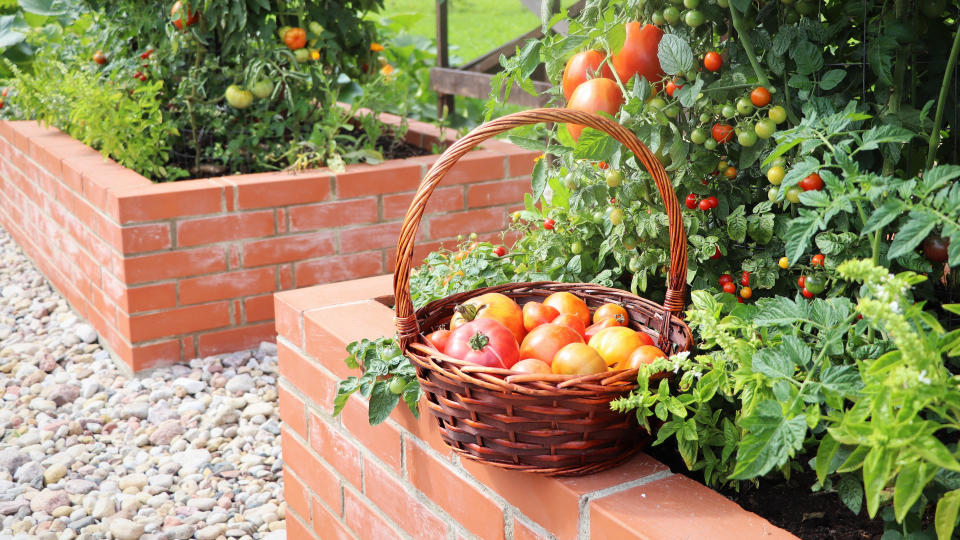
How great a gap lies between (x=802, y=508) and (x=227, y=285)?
2171 millimetres

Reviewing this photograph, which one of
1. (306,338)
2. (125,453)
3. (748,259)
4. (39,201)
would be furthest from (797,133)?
(39,201)

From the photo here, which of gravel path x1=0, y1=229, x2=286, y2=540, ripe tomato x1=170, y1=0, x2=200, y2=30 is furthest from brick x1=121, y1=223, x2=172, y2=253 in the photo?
ripe tomato x1=170, y1=0, x2=200, y2=30

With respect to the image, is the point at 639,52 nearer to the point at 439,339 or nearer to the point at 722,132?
the point at 722,132

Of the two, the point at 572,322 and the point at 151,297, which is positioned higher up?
the point at 572,322

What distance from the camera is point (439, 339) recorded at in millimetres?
1308

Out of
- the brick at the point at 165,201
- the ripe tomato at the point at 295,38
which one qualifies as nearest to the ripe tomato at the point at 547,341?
the brick at the point at 165,201

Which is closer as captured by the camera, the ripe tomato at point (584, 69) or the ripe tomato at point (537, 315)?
the ripe tomato at point (537, 315)

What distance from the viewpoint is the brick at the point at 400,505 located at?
57.3 inches

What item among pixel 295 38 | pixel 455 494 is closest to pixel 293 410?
pixel 455 494

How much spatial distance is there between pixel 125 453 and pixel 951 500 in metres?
2.14

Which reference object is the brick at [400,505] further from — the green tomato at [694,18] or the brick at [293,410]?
the green tomato at [694,18]

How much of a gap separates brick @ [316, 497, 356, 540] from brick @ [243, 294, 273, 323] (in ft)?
4.11

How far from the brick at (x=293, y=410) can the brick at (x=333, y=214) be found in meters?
1.15

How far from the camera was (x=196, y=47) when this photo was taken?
3342 millimetres
